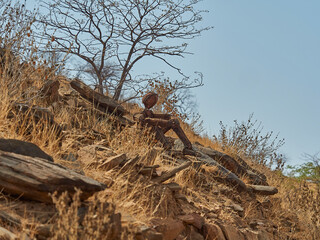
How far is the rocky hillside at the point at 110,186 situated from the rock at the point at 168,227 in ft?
0.04

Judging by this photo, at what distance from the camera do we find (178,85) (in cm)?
1105

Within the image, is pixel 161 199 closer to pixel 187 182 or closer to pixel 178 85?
pixel 187 182

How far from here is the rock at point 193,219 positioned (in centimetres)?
441

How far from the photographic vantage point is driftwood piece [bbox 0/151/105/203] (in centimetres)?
311

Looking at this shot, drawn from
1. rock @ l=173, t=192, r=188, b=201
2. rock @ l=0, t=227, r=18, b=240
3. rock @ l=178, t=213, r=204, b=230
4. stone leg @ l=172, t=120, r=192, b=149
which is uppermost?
stone leg @ l=172, t=120, r=192, b=149

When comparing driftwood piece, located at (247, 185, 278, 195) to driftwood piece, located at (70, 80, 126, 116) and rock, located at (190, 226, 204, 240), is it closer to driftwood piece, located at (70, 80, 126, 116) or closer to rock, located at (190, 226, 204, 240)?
rock, located at (190, 226, 204, 240)

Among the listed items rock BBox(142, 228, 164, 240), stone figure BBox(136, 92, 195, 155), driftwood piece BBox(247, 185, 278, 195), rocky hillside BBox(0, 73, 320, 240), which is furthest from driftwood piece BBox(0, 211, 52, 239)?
driftwood piece BBox(247, 185, 278, 195)

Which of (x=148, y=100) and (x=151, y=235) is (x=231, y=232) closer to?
(x=151, y=235)

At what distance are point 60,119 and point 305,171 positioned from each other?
32.3ft

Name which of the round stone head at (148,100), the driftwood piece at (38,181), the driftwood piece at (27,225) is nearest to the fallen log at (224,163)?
the round stone head at (148,100)

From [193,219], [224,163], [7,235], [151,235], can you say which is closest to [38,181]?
[7,235]

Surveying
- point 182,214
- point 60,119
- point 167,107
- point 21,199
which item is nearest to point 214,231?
point 182,214

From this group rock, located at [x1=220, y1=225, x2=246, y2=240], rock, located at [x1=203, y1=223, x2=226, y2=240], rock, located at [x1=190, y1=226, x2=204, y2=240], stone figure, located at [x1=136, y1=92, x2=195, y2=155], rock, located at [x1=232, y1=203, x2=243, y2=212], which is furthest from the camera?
stone figure, located at [x1=136, y1=92, x2=195, y2=155]

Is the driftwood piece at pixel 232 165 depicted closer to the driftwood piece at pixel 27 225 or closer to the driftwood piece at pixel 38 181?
the driftwood piece at pixel 38 181
